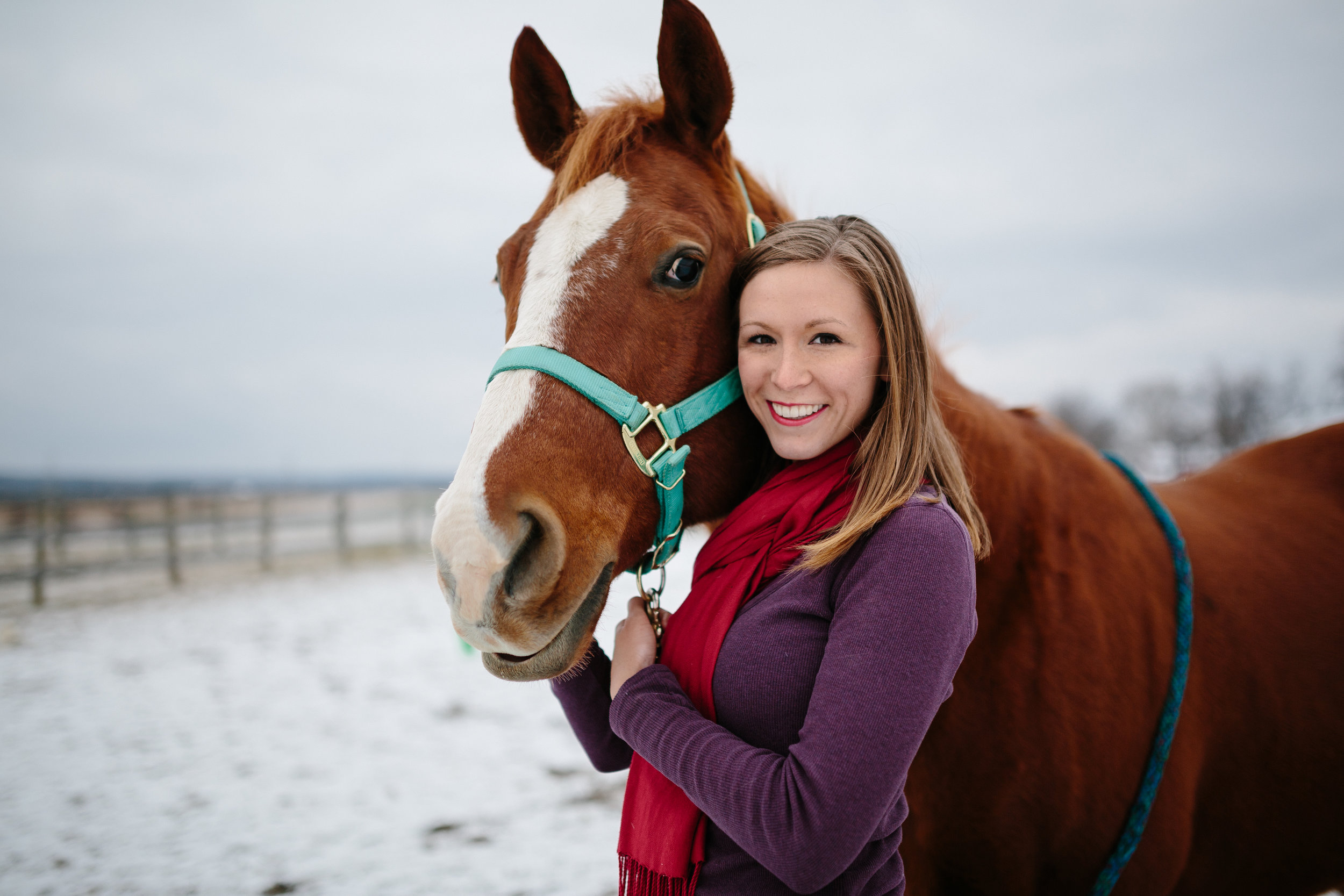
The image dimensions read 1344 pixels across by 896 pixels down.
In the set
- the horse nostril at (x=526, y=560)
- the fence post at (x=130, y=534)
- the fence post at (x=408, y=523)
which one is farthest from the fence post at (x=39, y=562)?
the horse nostril at (x=526, y=560)

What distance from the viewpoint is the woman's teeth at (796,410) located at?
1305 mm

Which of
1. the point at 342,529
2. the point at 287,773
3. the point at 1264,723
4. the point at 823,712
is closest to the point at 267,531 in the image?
the point at 342,529

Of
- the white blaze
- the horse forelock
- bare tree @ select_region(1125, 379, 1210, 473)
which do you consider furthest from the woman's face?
bare tree @ select_region(1125, 379, 1210, 473)

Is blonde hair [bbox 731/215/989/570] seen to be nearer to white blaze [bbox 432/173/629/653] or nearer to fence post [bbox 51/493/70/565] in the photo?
white blaze [bbox 432/173/629/653]

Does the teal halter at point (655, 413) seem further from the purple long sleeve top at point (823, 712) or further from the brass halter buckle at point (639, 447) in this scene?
the purple long sleeve top at point (823, 712)

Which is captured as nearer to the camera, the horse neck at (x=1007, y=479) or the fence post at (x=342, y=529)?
the horse neck at (x=1007, y=479)

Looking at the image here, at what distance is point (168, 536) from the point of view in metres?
10.8

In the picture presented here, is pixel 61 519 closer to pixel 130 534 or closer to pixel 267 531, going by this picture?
pixel 130 534

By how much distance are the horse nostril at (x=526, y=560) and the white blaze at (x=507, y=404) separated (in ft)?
0.17

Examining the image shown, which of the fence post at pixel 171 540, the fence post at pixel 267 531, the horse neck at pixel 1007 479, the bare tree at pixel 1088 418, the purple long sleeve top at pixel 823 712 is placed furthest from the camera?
the bare tree at pixel 1088 418

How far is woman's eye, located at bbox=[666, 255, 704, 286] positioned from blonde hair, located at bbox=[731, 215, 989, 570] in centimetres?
21

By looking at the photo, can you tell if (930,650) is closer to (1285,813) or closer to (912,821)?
(912,821)

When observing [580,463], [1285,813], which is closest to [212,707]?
[580,463]

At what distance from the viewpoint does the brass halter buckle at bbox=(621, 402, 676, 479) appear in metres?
1.39
